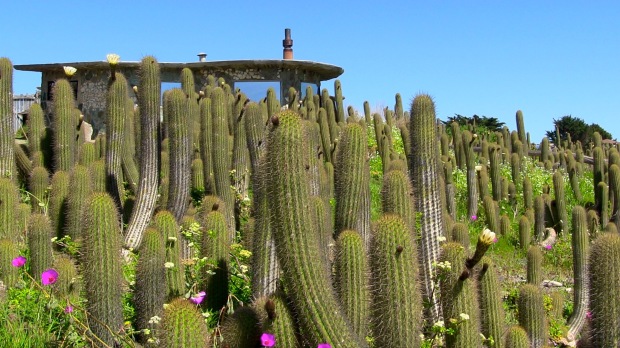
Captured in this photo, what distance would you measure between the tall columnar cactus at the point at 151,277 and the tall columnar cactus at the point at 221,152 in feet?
9.80

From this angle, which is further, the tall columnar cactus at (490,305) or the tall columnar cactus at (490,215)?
the tall columnar cactus at (490,215)

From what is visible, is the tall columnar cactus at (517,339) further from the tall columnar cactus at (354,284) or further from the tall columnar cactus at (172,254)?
the tall columnar cactus at (172,254)

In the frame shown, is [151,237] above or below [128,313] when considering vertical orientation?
above

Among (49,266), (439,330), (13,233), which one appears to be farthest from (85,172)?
(439,330)

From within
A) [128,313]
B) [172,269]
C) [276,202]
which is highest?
[276,202]

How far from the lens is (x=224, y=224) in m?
5.48

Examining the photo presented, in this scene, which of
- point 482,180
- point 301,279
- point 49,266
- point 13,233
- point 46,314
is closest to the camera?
point 301,279

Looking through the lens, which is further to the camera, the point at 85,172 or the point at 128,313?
the point at 85,172

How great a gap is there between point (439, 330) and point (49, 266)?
305cm

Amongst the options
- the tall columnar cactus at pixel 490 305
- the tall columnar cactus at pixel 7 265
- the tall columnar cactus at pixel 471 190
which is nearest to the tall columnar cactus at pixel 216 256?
the tall columnar cactus at pixel 7 265

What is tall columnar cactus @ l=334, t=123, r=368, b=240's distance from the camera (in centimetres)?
516

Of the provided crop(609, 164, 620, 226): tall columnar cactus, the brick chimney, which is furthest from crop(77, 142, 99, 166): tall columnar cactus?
the brick chimney

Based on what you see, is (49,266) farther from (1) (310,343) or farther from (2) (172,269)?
(1) (310,343)

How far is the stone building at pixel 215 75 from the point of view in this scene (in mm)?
20766
